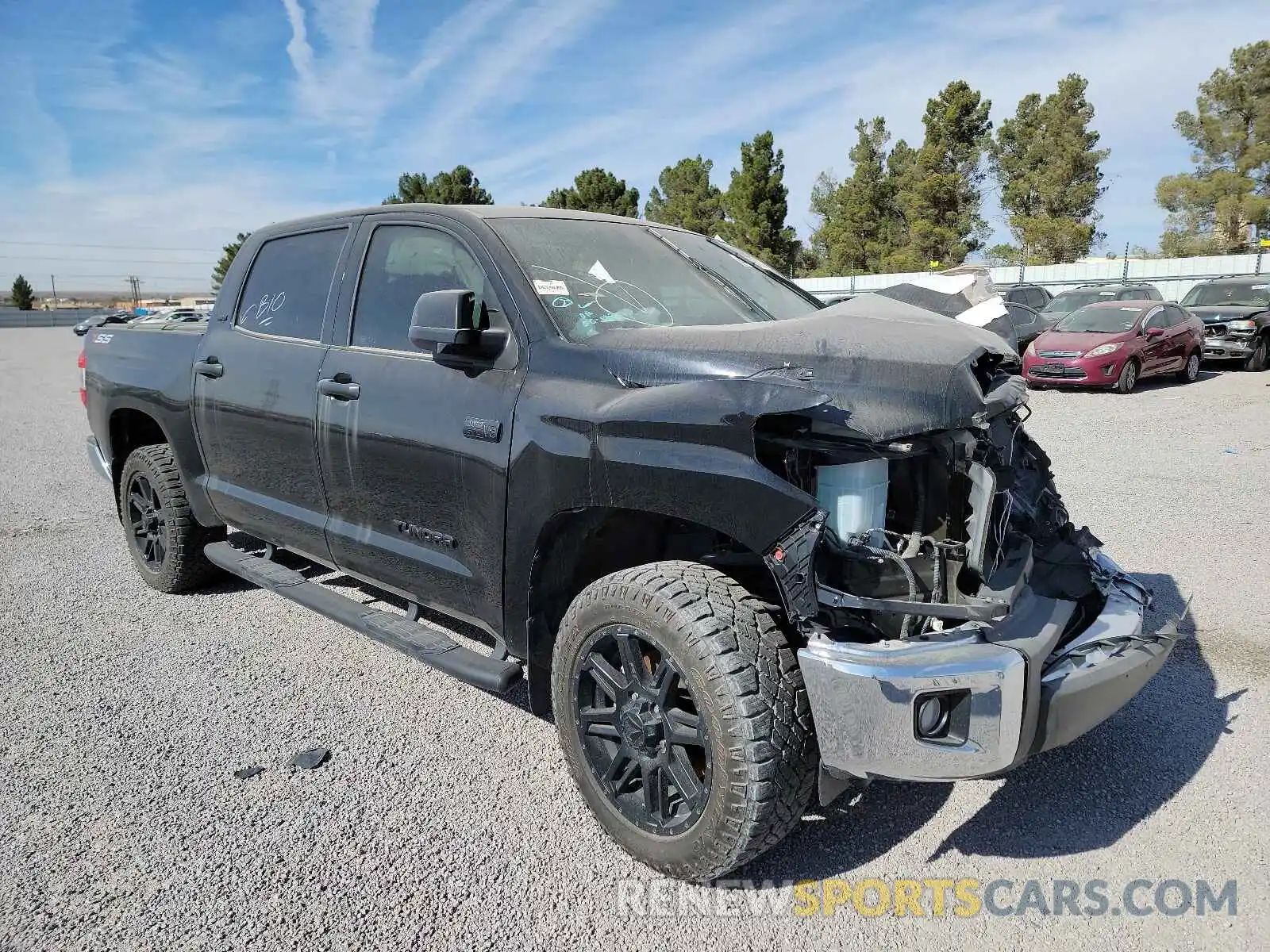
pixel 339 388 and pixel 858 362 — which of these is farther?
pixel 339 388

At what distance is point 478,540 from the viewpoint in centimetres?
297

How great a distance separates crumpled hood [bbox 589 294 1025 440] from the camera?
2328 millimetres

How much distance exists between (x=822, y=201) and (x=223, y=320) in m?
64.0

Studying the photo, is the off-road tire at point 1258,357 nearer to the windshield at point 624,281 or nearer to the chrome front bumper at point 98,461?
the windshield at point 624,281

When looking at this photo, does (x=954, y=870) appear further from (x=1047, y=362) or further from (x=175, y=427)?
(x=1047, y=362)

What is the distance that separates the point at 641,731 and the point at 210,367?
9.99ft

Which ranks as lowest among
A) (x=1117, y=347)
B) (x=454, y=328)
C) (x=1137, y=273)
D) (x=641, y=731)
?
(x=641, y=731)

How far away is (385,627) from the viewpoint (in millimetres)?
3348

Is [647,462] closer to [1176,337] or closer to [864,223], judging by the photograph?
[1176,337]

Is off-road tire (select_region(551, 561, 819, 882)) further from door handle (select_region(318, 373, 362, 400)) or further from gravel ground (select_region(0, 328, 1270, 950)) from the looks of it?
door handle (select_region(318, 373, 362, 400))

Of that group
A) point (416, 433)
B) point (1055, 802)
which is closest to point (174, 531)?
point (416, 433)

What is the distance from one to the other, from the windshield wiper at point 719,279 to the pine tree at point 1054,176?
154 feet

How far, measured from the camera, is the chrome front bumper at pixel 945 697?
2.09 metres

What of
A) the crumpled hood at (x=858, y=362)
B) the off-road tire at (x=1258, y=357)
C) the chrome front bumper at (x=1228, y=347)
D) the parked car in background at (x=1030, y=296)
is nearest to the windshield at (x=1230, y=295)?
the off-road tire at (x=1258, y=357)
